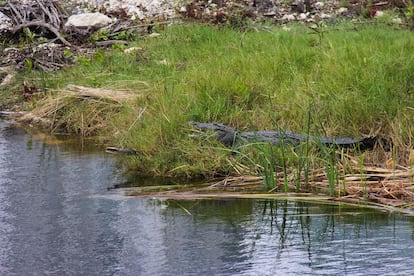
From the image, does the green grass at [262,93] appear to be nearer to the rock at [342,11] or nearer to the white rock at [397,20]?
the white rock at [397,20]

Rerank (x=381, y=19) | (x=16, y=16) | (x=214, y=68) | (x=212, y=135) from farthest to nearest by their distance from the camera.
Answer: (x=16, y=16)
(x=381, y=19)
(x=214, y=68)
(x=212, y=135)

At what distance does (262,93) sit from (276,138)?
0.97 meters

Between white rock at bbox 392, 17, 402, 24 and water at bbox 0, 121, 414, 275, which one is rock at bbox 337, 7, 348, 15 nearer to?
white rock at bbox 392, 17, 402, 24

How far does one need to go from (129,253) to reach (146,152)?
187 cm

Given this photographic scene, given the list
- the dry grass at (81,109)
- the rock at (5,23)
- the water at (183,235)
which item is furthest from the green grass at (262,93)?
the rock at (5,23)

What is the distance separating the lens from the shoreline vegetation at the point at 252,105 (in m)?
5.66

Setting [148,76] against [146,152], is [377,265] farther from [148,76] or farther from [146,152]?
[148,76]

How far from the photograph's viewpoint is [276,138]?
6.01 metres

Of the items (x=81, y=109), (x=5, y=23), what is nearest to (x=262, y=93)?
(x=81, y=109)

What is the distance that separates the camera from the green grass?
241 inches

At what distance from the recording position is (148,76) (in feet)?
26.1

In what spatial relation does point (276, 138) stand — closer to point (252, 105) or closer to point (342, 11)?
point (252, 105)

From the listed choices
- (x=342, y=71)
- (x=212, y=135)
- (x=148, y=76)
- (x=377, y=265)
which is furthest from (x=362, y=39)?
(x=377, y=265)

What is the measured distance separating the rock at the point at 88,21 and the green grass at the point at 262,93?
1.48 metres
